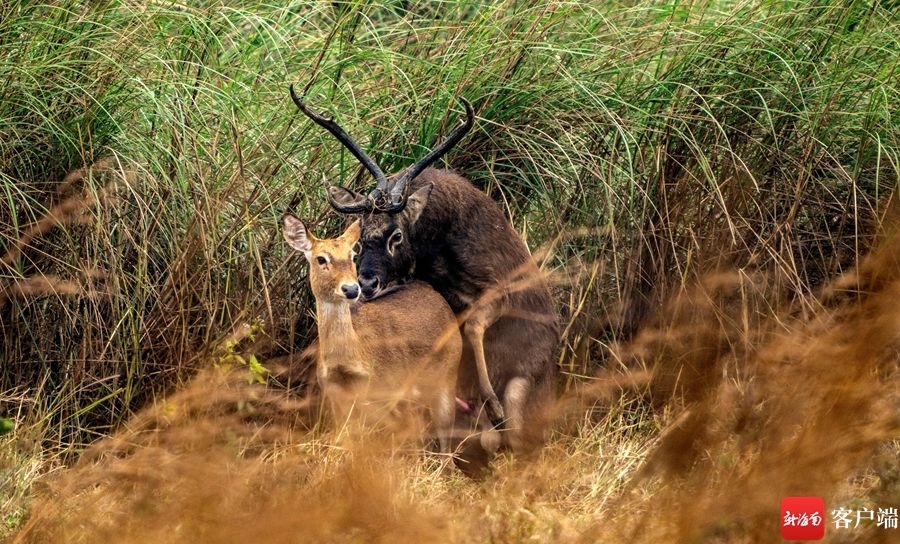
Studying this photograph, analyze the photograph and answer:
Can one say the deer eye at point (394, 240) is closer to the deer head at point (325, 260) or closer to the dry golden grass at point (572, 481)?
the deer head at point (325, 260)

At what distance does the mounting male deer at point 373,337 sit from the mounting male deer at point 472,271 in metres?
0.10

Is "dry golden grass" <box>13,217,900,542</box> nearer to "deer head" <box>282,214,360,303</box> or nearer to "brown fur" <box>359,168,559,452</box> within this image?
"deer head" <box>282,214,360,303</box>

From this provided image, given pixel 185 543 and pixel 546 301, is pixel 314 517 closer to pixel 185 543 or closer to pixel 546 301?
pixel 185 543

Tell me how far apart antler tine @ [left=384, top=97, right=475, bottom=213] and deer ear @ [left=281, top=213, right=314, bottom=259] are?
38 cm

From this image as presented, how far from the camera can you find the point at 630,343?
6.50m

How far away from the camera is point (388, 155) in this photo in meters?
6.47

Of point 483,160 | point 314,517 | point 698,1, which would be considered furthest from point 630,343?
point 314,517

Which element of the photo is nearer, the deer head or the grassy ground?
the deer head

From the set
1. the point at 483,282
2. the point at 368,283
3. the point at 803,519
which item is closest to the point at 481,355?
the point at 483,282

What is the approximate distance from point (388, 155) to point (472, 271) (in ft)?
2.67

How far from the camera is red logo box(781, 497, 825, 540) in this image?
3.53 meters

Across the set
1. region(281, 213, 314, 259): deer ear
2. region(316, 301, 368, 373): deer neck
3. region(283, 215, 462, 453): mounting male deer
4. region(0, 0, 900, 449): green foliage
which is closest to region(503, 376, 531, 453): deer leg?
region(283, 215, 462, 453): mounting male deer

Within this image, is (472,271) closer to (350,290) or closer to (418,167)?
(418,167)

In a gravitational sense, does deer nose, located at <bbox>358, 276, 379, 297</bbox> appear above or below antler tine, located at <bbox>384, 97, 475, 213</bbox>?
below
